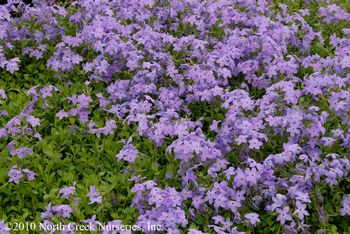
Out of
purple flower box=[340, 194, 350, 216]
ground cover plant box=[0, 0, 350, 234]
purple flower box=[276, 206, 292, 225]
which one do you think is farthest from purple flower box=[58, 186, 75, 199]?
purple flower box=[340, 194, 350, 216]

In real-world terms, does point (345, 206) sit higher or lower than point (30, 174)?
higher

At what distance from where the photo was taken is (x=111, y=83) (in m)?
4.57

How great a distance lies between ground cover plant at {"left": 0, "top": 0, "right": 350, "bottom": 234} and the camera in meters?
3.46

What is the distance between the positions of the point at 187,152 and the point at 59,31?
7.39ft

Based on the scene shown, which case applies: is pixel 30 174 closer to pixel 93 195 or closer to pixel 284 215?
pixel 93 195

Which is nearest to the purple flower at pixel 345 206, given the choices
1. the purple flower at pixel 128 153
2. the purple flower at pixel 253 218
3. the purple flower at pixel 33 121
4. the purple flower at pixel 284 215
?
the purple flower at pixel 284 215

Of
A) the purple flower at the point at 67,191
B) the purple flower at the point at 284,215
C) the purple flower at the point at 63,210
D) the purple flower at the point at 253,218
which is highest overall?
the purple flower at the point at 284,215

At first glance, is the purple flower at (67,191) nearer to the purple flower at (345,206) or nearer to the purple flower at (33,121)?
the purple flower at (33,121)

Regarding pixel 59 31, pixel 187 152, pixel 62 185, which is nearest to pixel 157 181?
pixel 187 152

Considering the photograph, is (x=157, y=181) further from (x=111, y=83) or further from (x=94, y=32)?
(x=94, y=32)

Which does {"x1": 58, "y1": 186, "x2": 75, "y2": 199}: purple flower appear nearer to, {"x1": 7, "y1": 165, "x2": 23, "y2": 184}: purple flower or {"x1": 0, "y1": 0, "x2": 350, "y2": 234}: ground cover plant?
{"x1": 0, "y1": 0, "x2": 350, "y2": 234}: ground cover plant

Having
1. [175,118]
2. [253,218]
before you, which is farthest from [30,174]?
[253,218]

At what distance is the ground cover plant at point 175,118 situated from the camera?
11.4 feet

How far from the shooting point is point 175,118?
4.11m
